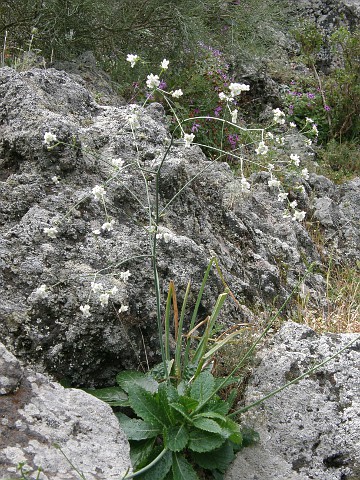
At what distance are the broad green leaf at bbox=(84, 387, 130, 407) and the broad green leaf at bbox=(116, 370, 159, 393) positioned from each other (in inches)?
2.1

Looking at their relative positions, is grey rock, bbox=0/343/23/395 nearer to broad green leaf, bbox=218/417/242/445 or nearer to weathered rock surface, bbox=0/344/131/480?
weathered rock surface, bbox=0/344/131/480

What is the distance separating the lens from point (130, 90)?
6082 mm

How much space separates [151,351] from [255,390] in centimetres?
51

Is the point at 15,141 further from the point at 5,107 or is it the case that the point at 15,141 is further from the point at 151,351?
the point at 151,351

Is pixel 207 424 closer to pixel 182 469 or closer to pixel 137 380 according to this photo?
pixel 182 469

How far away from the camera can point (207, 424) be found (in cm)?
214

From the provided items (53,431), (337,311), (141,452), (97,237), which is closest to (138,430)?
(141,452)

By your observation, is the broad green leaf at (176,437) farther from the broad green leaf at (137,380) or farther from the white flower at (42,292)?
the white flower at (42,292)

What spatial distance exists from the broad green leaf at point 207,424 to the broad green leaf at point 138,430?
6.5 inches

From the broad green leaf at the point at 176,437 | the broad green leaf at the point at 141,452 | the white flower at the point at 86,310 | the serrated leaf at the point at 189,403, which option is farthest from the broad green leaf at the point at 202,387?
the white flower at the point at 86,310

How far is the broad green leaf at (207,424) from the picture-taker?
2104 millimetres

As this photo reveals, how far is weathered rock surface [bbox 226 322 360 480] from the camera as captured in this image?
7.59ft

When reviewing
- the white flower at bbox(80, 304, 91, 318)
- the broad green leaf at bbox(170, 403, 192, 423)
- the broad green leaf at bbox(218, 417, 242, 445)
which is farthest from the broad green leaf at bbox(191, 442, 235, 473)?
the white flower at bbox(80, 304, 91, 318)

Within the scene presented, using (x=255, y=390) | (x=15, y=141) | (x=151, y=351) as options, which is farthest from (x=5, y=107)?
(x=255, y=390)
